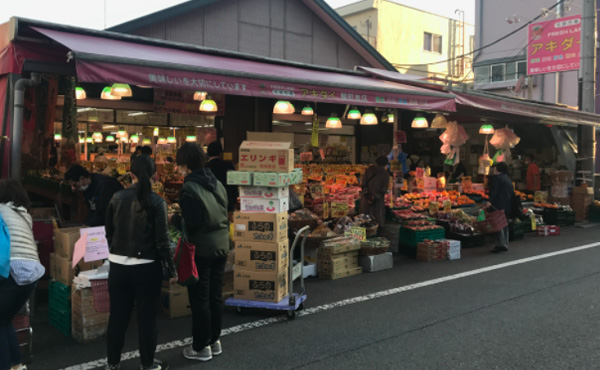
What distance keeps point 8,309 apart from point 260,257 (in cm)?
285

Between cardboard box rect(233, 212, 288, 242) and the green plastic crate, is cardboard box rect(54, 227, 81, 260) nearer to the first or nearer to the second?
the green plastic crate

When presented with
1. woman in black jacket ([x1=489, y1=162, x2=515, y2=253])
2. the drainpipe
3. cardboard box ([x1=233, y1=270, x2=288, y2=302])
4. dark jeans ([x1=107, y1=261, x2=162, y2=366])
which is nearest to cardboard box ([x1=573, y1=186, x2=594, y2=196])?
woman in black jacket ([x1=489, y1=162, x2=515, y2=253])

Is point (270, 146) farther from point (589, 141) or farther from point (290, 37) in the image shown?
point (589, 141)

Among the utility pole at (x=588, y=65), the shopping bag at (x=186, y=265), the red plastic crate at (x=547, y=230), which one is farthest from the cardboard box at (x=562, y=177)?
the shopping bag at (x=186, y=265)

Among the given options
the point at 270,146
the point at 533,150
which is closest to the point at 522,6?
the point at 533,150

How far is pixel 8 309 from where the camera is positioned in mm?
3826

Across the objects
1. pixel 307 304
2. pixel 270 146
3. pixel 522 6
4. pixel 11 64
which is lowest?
pixel 307 304

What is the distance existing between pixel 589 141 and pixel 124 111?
14.2 meters

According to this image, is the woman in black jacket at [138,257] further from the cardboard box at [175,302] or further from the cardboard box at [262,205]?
the cardboard box at [262,205]

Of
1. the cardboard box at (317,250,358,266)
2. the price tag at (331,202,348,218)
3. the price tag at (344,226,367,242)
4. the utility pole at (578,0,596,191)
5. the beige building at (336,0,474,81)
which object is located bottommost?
the cardboard box at (317,250,358,266)

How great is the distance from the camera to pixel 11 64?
593 cm

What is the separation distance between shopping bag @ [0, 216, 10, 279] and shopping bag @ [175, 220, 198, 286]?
51.2 inches

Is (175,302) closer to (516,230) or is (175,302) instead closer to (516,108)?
(516,230)

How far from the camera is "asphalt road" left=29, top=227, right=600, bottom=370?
4523mm
